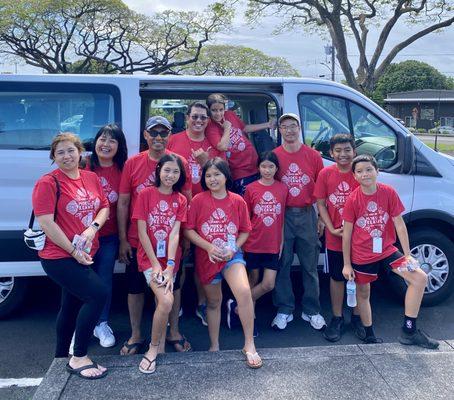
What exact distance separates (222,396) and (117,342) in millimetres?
1313

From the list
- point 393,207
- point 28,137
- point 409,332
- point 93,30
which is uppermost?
point 93,30

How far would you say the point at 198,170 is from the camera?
3645mm

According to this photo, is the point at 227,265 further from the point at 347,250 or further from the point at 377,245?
the point at 377,245

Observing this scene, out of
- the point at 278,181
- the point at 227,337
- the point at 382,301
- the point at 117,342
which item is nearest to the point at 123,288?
the point at 117,342

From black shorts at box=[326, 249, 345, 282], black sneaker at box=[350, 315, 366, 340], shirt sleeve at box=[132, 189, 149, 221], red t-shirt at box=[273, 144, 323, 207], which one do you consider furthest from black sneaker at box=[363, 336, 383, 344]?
shirt sleeve at box=[132, 189, 149, 221]

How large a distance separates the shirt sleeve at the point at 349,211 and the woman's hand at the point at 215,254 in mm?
974

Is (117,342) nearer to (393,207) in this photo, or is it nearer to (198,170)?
(198,170)

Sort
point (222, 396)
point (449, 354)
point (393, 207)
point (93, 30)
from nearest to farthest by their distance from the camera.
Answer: point (222, 396)
point (449, 354)
point (393, 207)
point (93, 30)

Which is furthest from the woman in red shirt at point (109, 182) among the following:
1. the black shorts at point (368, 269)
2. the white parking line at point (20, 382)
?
the black shorts at point (368, 269)

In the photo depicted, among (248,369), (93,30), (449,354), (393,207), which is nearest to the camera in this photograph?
(248,369)

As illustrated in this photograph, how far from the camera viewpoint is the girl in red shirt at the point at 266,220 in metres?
3.58

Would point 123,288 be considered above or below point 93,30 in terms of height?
below

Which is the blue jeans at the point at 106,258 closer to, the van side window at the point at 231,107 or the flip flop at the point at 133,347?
the flip flop at the point at 133,347

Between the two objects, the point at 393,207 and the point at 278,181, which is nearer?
the point at 393,207
